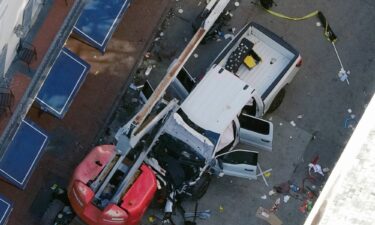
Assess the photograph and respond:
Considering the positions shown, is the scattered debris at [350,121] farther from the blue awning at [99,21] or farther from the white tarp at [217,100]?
the blue awning at [99,21]

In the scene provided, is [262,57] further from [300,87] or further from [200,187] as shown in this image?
[200,187]

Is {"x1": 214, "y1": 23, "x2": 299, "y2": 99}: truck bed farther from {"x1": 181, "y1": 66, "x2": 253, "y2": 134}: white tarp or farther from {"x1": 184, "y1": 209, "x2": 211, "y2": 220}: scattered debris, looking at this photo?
{"x1": 184, "y1": 209, "x2": 211, "y2": 220}: scattered debris

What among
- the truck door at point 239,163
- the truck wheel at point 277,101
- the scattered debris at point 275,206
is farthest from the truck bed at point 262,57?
the scattered debris at point 275,206

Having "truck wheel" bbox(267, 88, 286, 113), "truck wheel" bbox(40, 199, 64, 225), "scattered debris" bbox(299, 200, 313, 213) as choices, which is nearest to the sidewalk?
"truck wheel" bbox(40, 199, 64, 225)

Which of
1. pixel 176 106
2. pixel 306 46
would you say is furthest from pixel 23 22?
pixel 306 46

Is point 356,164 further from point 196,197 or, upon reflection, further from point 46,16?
point 46,16

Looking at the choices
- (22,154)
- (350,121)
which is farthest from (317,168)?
(22,154)

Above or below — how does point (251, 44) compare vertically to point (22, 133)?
above
